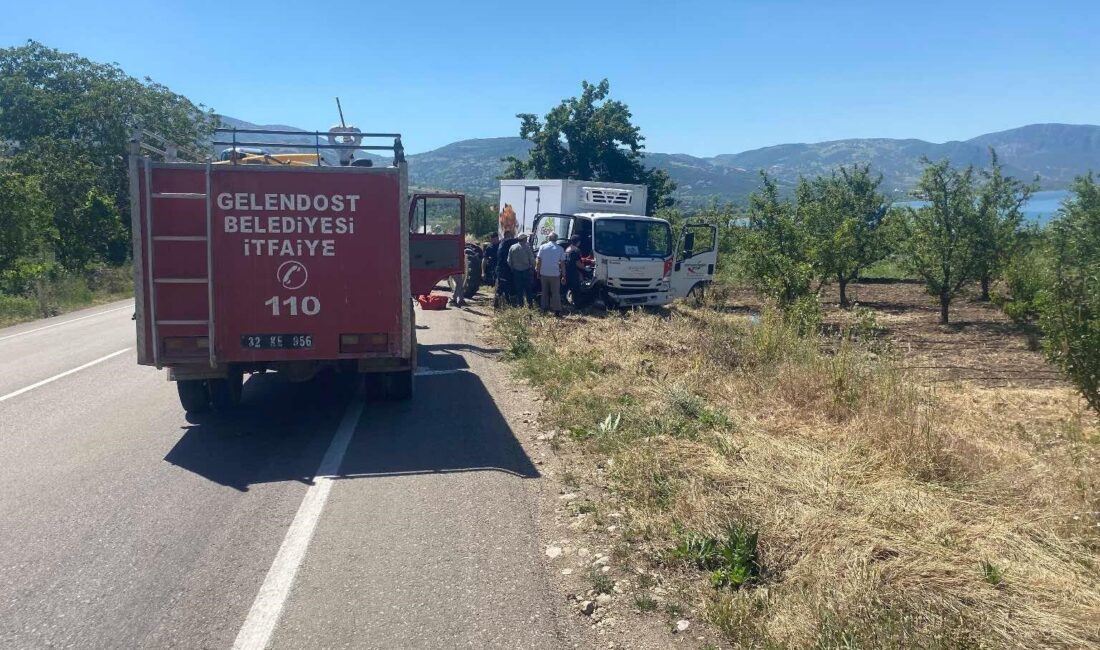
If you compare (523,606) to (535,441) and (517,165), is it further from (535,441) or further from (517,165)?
(517,165)

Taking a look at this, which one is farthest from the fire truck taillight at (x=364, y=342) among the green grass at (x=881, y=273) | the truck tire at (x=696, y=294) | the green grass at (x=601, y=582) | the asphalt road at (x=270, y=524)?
the green grass at (x=881, y=273)

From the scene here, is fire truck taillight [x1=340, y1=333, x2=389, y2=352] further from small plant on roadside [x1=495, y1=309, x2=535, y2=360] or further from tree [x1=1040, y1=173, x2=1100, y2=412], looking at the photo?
tree [x1=1040, y1=173, x2=1100, y2=412]

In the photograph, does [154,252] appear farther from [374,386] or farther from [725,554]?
[725,554]

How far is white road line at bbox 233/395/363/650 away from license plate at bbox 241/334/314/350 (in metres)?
1.07

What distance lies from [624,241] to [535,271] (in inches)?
81.2

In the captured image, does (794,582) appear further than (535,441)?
No

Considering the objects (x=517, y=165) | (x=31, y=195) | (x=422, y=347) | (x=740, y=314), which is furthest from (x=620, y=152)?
(x=422, y=347)

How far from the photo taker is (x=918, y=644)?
366 centimetres

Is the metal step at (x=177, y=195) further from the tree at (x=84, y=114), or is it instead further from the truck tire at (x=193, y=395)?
the tree at (x=84, y=114)

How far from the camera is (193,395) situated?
8992 mm

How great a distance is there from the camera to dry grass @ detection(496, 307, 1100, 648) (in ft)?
13.3

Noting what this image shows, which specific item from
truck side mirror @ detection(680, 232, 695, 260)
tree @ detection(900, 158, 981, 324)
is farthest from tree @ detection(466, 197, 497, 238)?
tree @ detection(900, 158, 981, 324)

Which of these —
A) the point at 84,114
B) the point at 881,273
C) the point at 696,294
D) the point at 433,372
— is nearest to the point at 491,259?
the point at 696,294

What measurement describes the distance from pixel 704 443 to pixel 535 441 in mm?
1743
